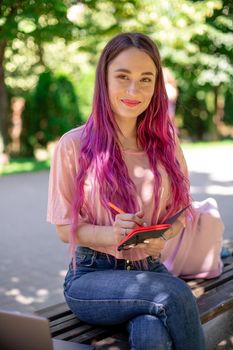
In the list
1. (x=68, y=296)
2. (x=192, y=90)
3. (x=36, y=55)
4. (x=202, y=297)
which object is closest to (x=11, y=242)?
(x=202, y=297)

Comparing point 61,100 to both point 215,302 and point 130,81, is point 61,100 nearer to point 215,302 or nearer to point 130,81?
point 215,302

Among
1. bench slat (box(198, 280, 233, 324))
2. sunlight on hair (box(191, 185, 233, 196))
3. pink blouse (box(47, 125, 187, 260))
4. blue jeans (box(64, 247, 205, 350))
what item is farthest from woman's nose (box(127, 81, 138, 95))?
sunlight on hair (box(191, 185, 233, 196))

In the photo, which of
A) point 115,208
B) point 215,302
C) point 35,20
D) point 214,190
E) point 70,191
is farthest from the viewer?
point 214,190

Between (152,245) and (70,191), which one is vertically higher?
(70,191)

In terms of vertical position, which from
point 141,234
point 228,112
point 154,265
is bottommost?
point 228,112

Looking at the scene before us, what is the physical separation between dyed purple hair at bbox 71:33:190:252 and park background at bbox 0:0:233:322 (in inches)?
40.0

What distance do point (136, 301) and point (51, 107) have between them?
13949 millimetres

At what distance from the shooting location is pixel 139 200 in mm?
2795

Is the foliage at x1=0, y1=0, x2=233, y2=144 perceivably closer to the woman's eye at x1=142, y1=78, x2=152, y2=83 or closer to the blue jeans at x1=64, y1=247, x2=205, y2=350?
the woman's eye at x1=142, y1=78, x2=152, y2=83

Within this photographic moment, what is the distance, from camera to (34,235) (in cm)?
779

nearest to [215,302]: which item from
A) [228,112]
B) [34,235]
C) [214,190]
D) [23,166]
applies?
[34,235]

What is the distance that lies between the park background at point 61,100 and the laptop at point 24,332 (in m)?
2.19

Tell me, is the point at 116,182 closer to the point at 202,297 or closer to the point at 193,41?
the point at 202,297

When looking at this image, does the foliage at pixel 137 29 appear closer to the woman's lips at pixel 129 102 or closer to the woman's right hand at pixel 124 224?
the woman's lips at pixel 129 102
